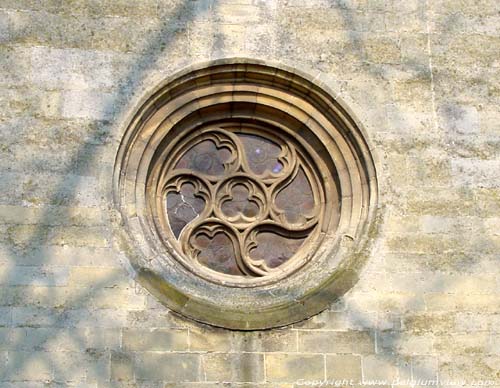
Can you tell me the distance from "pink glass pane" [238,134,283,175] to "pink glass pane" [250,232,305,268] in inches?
23.9

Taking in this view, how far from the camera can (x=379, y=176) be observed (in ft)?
24.3

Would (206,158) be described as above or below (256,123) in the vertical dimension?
below

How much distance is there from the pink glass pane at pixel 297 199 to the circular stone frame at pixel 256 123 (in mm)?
193

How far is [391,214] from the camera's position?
24.0 ft

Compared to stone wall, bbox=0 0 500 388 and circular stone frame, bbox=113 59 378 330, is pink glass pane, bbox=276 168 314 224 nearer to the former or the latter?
circular stone frame, bbox=113 59 378 330

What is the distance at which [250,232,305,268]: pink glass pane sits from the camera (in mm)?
7590

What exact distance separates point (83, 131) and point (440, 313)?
322 cm

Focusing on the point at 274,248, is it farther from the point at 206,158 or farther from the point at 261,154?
the point at 206,158

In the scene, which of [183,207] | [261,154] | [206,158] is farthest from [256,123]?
[183,207]

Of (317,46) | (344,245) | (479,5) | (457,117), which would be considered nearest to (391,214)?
(344,245)

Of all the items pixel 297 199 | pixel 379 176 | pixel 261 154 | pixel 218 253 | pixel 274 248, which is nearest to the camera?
pixel 379 176

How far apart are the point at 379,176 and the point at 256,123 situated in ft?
4.22

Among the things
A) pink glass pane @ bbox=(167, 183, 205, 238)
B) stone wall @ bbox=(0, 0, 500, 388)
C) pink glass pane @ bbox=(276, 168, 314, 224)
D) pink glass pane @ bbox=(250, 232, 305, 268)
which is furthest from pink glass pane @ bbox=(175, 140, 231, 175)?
stone wall @ bbox=(0, 0, 500, 388)

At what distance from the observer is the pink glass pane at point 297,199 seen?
7777 mm
